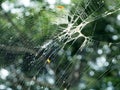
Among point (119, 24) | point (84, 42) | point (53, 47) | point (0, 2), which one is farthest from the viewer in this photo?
point (119, 24)

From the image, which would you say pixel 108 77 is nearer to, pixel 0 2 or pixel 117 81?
pixel 117 81

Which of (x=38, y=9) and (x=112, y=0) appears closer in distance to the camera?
(x=112, y=0)

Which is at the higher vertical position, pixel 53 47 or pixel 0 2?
pixel 0 2

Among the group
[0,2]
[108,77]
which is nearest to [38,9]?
[0,2]

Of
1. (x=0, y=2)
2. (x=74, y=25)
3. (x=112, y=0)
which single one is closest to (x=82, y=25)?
(x=74, y=25)

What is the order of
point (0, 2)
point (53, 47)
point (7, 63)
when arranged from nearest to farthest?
1. point (53, 47)
2. point (7, 63)
3. point (0, 2)

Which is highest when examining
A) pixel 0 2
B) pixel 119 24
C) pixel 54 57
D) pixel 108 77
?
pixel 0 2
